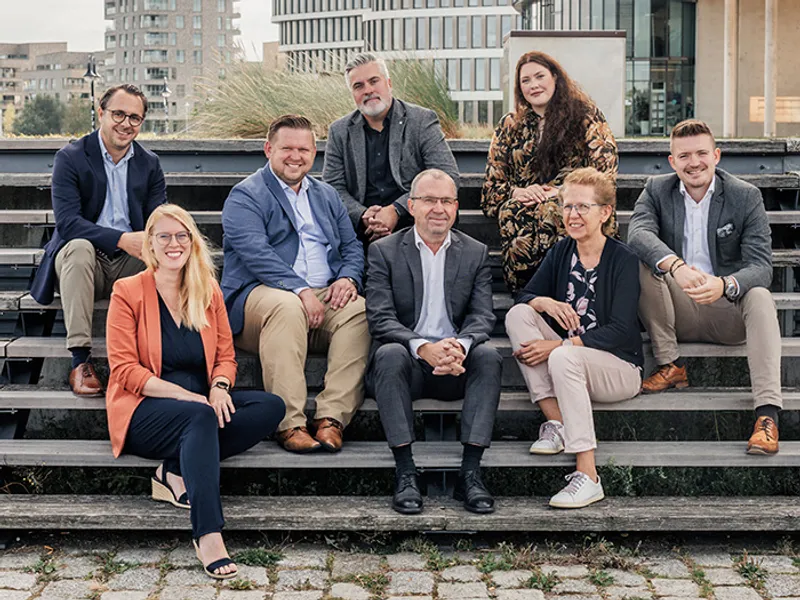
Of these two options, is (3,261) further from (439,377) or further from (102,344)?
(439,377)

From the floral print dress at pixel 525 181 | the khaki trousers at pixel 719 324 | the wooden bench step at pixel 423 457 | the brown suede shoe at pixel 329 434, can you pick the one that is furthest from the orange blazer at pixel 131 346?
the khaki trousers at pixel 719 324

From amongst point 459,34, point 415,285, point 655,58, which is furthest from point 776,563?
point 459,34

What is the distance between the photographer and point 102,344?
17.6ft

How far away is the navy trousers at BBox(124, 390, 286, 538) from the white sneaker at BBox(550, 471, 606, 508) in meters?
1.20

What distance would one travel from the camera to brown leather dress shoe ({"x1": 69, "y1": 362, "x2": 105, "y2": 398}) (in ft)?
16.1

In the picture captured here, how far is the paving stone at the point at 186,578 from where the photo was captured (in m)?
3.99

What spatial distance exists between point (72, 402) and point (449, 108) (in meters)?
4.22

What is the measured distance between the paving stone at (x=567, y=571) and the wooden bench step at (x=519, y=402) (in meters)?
0.93

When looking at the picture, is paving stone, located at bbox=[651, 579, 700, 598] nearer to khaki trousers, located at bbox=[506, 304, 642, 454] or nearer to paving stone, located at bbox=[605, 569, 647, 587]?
paving stone, located at bbox=[605, 569, 647, 587]

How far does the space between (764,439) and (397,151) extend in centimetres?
240

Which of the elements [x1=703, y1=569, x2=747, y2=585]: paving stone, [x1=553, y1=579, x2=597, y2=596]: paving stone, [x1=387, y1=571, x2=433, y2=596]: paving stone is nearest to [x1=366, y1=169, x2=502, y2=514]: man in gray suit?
[x1=387, y1=571, x2=433, y2=596]: paving stone

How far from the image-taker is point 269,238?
17.1 feet

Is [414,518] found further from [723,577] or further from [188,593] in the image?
[723,577]

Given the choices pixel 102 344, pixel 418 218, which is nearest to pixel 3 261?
pixel 102 344
